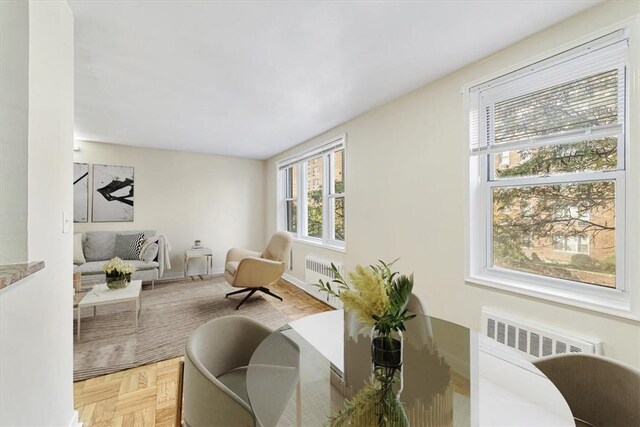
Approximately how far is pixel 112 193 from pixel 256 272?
10.2 feet

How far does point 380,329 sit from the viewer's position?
100 cm

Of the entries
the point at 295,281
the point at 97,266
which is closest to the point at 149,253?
the point at 97,266

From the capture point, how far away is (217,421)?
2.77 ft

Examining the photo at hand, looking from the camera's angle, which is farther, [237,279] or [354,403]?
[237,279]

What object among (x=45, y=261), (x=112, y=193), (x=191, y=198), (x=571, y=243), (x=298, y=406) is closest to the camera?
(x=298, y=406)

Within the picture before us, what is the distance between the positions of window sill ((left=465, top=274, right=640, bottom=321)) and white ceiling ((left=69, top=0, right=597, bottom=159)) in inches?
62.1

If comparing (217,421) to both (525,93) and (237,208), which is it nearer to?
(525,93)

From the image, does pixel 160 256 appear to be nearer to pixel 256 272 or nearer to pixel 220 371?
pixel 256 272

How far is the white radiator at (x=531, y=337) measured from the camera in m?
1.45

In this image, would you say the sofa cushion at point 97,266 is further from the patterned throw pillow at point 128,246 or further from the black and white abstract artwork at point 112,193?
the black and white abstract artwork at point 112,193

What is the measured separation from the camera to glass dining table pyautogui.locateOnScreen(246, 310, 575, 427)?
864 millimetres

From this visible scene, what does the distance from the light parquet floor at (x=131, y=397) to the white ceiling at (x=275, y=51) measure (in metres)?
2.12

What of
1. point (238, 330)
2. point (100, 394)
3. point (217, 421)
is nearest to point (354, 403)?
point (217, 421)

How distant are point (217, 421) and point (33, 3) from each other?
5.82 ft
